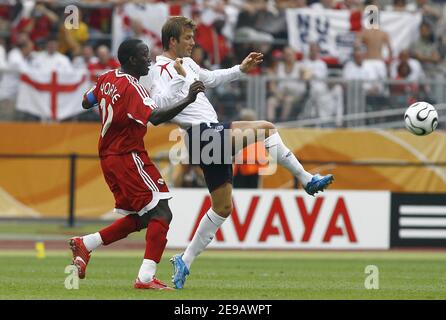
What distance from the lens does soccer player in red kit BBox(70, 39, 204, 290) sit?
11.2 m

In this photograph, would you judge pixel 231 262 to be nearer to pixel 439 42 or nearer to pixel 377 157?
pixel 377 157

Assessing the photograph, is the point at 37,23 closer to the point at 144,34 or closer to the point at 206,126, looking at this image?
the point at 144,34

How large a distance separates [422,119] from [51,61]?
12.1 metres

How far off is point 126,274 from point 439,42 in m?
15.2

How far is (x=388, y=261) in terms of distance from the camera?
1706 cm

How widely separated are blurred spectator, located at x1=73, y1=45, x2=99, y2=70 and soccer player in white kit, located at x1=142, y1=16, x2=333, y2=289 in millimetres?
11728

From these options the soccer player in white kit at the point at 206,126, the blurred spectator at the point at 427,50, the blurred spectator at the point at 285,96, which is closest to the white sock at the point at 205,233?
the soccer player in white kit at the point at 206,126

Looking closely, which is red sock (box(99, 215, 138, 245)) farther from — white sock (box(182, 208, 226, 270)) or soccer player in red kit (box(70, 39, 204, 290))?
white sock (box(182, 208, 226, 270))

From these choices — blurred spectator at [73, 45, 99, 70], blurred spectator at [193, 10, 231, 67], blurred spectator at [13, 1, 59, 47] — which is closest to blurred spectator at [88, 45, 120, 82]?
blurred spectator at [73, 45, 99, 70]

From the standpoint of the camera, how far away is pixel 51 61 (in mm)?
23203

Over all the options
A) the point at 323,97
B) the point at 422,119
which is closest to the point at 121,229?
the point at 422,119
